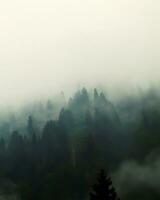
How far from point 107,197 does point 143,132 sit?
11947 millimetres

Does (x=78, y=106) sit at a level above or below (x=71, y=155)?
above

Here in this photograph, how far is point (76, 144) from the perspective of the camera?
27.9 metres

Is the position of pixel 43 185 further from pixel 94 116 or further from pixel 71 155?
pixel 94 116

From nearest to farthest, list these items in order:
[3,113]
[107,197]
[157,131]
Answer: [107,197] < [3,113] < [157,131]

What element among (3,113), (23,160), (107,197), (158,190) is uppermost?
(3,113)

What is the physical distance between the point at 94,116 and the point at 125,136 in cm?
244

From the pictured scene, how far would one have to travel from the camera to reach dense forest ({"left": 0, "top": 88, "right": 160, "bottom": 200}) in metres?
27.5

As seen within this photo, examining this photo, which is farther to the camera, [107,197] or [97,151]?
[97,151]

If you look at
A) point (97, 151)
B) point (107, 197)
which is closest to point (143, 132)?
point (97, 151)

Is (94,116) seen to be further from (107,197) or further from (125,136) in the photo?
(107,197)

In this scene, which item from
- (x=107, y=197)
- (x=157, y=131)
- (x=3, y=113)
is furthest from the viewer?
(x=157, y=131)

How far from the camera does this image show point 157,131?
94.3 feet

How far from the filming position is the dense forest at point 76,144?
2755 centimetres

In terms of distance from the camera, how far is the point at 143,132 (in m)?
28.3
